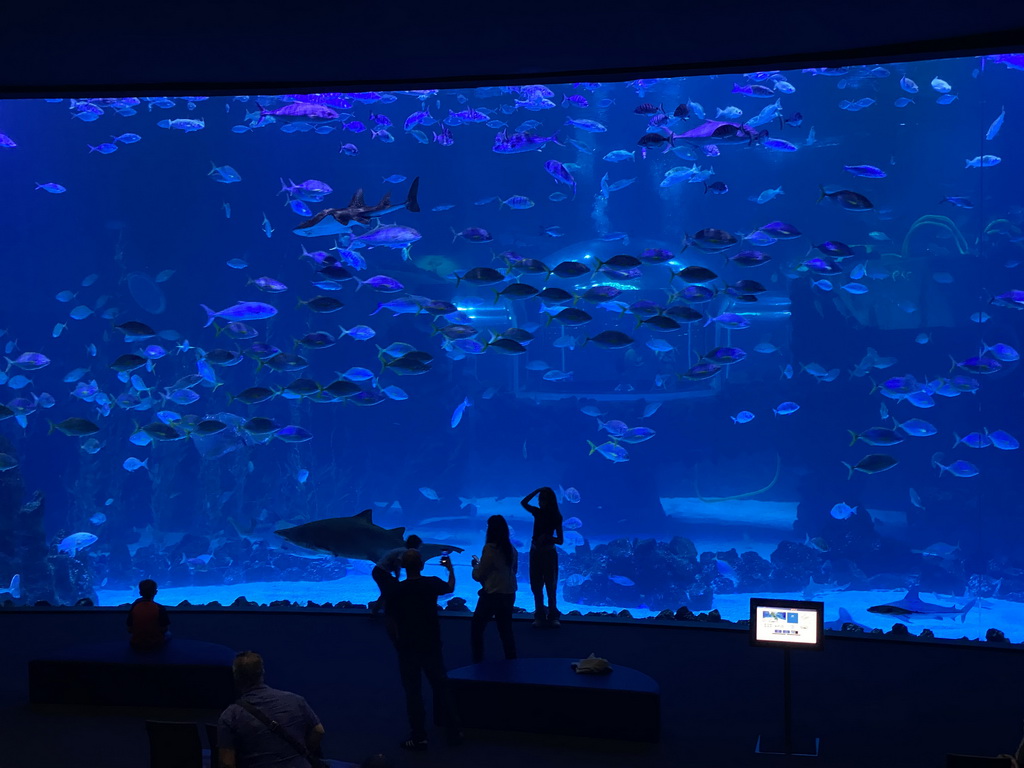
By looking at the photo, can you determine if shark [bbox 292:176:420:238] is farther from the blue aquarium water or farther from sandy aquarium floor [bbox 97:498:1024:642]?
sandy aquarium floor [bbox 97:498:1024:642]

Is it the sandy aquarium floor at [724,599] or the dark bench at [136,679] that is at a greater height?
the sandy aquarium floor at [724,599]

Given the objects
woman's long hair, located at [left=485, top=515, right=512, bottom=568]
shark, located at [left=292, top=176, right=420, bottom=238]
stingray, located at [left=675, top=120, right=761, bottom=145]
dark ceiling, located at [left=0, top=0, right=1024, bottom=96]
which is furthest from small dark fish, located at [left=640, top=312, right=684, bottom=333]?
woman's long hair, located at [left=485, top=515, right=512, bottom=568]

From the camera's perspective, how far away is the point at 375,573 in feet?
18.0

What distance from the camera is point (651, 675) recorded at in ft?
19.7

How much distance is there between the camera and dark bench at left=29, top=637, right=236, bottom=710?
5.18 metres

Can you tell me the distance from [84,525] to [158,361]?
19.1 ft

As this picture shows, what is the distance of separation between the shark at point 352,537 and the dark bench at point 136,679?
7.96 feet

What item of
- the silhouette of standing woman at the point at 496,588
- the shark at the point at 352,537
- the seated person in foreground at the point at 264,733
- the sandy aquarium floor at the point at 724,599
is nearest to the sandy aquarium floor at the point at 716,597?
the sandy aquarium floor at the point at 724,599

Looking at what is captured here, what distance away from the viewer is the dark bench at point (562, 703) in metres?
4.65

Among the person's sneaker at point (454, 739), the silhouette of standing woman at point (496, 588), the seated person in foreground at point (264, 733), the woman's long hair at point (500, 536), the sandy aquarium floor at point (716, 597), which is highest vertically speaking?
the sandy aquarium floor at point (716, 597)

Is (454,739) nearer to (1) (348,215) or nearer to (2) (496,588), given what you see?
(2) (496,588)

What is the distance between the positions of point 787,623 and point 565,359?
103 ft

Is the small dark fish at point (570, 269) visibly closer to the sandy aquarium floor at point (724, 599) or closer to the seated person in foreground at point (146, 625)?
the seated person in foreground at point (146, 625)

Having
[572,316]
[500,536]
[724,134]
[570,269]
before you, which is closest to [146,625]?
[500,536]
